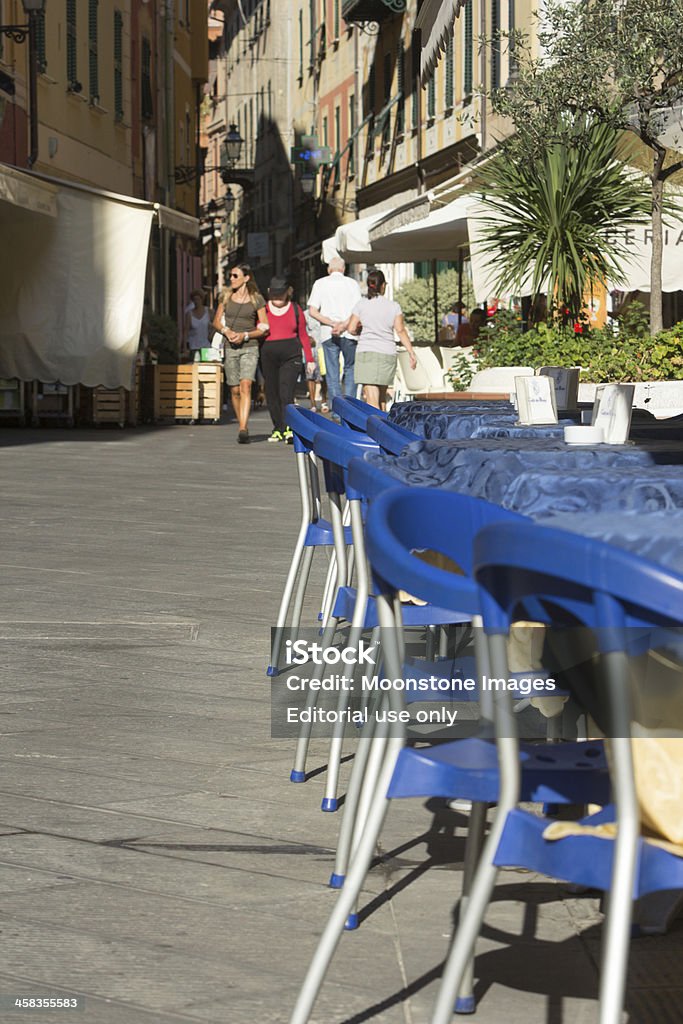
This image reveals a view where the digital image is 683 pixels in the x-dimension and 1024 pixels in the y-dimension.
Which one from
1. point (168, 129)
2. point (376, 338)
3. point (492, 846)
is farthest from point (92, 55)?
point (492, 846)

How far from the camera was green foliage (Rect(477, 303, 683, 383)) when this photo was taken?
Answer: 36.3 feet

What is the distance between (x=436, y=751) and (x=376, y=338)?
1433 centimetres

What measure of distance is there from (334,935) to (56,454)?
13.5 m

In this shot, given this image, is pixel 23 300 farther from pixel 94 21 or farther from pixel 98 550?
pixel 98 550

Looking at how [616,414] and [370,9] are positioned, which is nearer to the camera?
[616,414]

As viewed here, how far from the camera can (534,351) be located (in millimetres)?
12852

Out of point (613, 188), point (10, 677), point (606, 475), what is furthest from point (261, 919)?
point (613, 188)

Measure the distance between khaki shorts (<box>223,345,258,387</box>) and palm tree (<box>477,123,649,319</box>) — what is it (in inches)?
163

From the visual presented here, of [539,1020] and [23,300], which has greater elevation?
[23,300]

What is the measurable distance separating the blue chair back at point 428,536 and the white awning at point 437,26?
296 inches

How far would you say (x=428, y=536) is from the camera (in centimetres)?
254

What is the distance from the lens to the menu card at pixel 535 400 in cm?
555

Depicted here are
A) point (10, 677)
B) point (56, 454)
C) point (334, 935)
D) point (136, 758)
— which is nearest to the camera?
point (334, 935)

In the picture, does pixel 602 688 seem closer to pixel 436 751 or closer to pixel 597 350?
pixel 436 751
